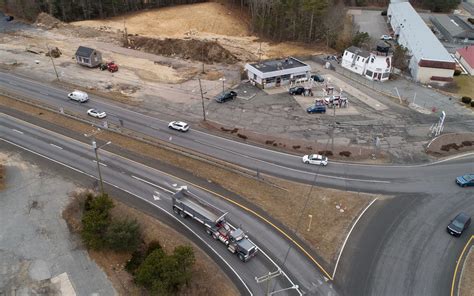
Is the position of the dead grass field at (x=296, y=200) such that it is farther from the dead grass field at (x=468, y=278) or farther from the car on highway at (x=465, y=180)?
the car on highway at (x=465, y=180)

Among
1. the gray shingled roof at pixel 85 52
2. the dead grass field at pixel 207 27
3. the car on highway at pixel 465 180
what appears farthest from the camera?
the dead grass field at pixel 207 27

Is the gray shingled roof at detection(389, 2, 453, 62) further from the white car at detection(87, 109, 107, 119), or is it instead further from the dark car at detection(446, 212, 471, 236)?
the white car at detection(87, 109, 107, 119)

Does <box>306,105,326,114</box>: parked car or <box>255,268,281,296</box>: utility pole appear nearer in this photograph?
<box>255,268,281,296</box>: utility pole

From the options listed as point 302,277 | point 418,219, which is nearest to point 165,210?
point 302,277

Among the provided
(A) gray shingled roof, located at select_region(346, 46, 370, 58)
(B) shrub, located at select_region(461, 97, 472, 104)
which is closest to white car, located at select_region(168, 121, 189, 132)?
(A) gray shingled roof, located at select_region(346, 46, 370, 58)

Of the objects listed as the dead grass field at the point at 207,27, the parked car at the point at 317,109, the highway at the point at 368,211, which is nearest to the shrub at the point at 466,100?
the highway at the point at 368,211

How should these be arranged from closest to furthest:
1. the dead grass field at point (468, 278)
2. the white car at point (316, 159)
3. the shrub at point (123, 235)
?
the dead grass field at point (468, 278) → the shrub at point (123, 235) → the white car at point (316, 159)
